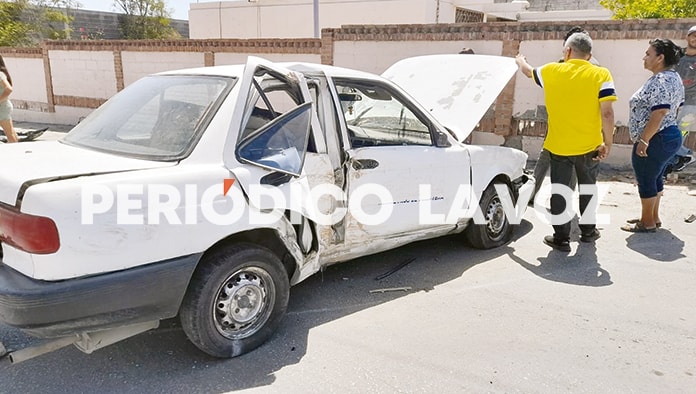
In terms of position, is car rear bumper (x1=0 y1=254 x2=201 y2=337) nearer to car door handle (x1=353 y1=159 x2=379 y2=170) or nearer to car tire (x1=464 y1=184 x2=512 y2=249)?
car door handle (x1=353 y1=159 x2=379 y2=170)

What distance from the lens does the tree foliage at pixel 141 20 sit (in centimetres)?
2612

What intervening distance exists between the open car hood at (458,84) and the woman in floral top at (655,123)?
139 cm

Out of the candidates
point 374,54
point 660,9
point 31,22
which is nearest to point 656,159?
point 374,54

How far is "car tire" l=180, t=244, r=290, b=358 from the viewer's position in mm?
2906

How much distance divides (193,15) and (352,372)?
2379 centimetres

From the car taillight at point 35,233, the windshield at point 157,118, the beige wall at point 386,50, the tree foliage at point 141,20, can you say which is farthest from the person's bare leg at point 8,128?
the tree foliage at point 141,20

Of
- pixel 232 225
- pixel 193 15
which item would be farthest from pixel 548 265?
pixel 193 15

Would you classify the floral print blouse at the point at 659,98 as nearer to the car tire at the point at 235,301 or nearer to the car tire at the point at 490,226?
the car tire at the point at 490,226

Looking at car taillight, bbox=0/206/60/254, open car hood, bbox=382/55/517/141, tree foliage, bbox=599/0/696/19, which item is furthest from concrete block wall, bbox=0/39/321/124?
car taillight, bbox=0/206/60/254

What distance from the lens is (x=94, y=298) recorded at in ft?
8.22

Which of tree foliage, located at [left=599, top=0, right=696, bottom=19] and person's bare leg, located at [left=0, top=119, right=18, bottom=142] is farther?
tree foliage, located at [left=599, top=0, right=696, bottom=19]

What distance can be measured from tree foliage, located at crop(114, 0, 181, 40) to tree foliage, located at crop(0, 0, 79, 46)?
3791 millimetres

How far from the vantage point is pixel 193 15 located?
23.7m

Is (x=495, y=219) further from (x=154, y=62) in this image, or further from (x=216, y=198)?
(x=154, y=62)
